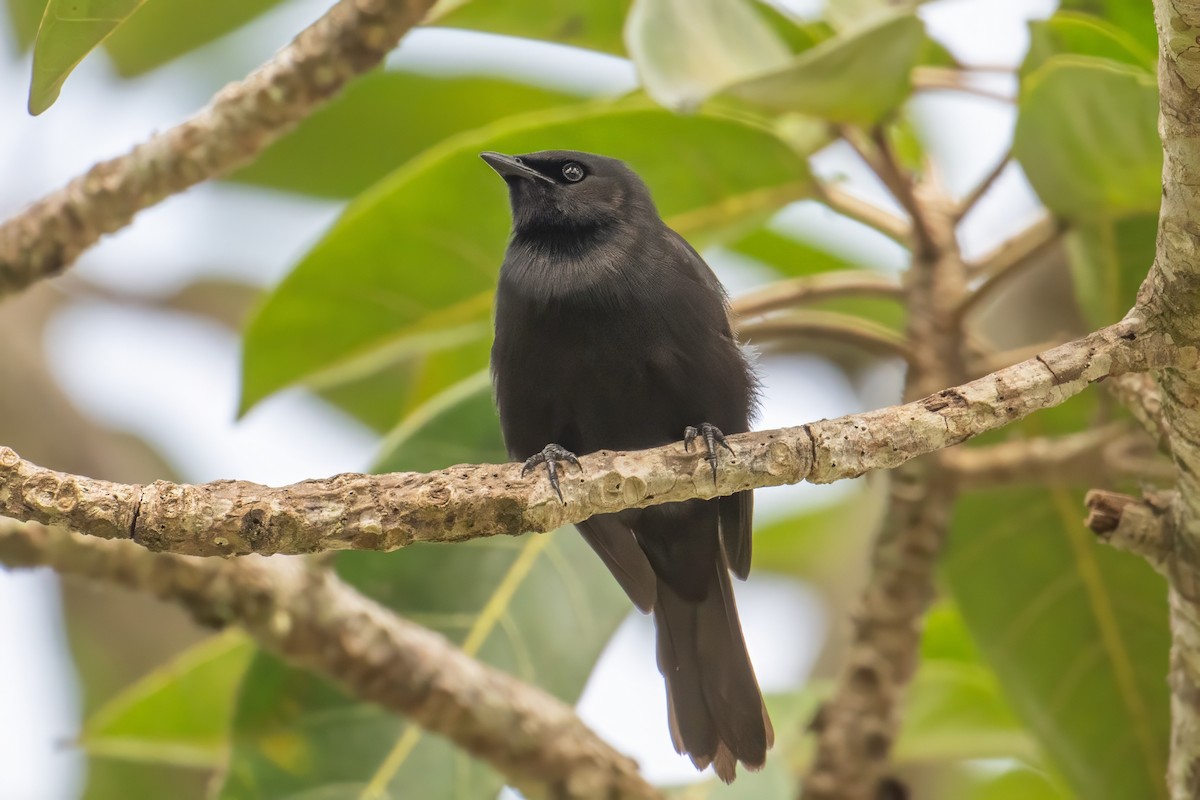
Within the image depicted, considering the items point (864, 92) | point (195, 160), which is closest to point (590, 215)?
point (864, 92)

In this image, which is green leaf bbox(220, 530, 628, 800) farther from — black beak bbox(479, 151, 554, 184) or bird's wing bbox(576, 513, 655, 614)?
black beak bbox(479, 151, 554, 184)

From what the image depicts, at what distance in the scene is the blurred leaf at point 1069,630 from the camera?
3.90 meters

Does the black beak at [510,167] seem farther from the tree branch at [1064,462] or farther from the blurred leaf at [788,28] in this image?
the tree branch at [1064,462]

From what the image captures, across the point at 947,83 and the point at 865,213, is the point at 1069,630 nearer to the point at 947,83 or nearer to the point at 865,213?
the point at 865,213

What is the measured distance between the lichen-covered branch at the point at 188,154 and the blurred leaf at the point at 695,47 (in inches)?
23.9

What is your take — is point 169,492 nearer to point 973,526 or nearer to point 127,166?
point 127,166

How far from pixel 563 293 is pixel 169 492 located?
55.8 inches

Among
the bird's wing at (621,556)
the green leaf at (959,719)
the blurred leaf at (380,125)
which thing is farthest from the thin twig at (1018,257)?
the blurred leaf at (380,125)

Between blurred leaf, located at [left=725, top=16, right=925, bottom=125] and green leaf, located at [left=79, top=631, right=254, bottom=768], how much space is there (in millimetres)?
2278

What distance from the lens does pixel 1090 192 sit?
339 cm

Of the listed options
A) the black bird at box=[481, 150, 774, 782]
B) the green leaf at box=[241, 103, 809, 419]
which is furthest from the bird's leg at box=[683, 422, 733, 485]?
the green leaf at box=[241, 103, 809, 419]

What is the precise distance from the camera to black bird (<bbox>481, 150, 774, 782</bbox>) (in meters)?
3.42

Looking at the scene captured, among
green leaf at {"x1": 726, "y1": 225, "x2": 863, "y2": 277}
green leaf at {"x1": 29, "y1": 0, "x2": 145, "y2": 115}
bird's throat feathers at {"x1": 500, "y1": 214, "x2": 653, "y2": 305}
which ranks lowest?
green leaf at {"x1": 29, "y1": 0, "x2": 145, "y2": 115}

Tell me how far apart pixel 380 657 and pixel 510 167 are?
4.60 feet
